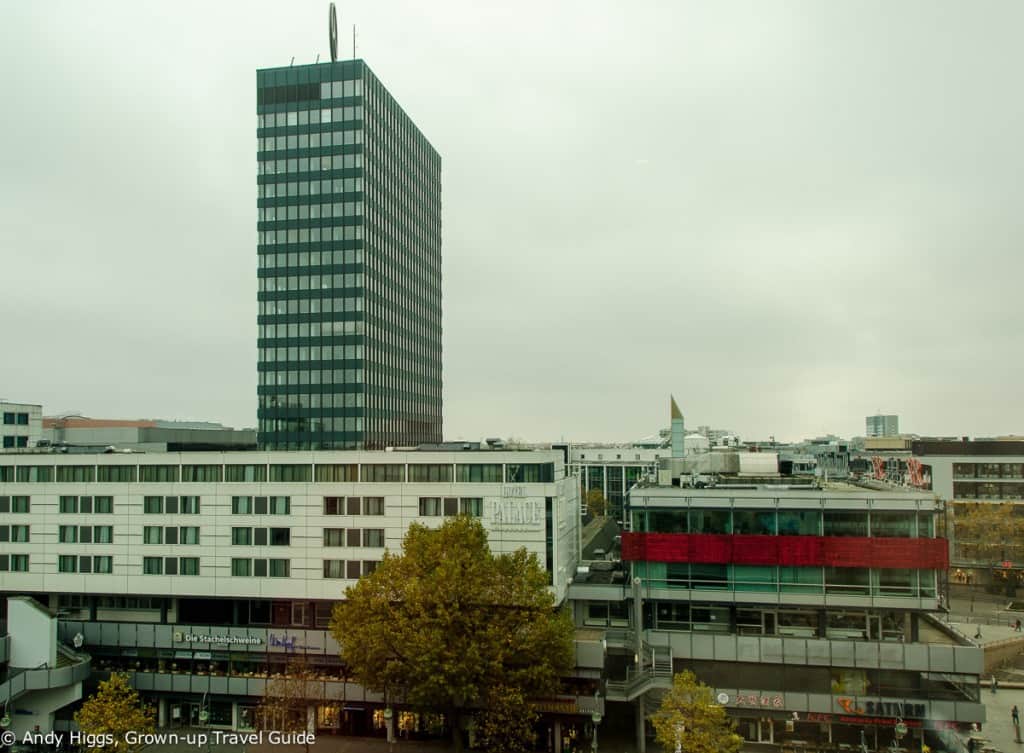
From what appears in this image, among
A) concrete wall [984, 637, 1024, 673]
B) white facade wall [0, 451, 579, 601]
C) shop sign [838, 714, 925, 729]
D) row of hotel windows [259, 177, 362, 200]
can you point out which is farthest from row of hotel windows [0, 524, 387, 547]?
row of hotel windows [259, 177, 362, 200]

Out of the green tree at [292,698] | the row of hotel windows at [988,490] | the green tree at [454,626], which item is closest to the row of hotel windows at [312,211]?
the green tree at [292,698]

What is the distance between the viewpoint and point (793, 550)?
5206 centimetres

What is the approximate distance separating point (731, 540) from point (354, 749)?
31313 millimetres

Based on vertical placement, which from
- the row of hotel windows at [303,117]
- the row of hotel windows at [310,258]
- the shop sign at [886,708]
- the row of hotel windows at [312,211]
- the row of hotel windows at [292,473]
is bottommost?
the shop sign at [886,708]

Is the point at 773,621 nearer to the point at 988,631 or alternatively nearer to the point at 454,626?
the point at 454,626

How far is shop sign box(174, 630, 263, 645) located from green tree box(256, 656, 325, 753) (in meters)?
4.17

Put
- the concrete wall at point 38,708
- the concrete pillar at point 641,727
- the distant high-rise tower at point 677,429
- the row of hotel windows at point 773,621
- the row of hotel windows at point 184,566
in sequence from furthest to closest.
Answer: the distant high-rise tower at point 677,429 → the row of hotel windows at point 184,566 → the concrete wall at point 38,708 → the row of hotel windows at point 773,621 → the concrete pillar at point 641,727

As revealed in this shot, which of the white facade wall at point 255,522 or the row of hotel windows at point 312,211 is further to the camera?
the row of hotel windows at point 312,211

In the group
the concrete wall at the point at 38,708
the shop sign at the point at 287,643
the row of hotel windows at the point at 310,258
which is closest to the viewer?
the concrete wall at the point at 38,708

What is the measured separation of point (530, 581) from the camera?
47406mm

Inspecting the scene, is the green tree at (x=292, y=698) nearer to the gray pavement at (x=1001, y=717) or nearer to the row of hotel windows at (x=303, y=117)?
the gray pavement at (x=1001, y=717)

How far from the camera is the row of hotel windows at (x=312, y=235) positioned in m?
112

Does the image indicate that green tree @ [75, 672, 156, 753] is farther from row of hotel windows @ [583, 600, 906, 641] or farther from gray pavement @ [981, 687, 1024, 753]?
gray pavement @ [981, 687, 1024, 753]

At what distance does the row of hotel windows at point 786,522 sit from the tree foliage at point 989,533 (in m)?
62.2
